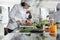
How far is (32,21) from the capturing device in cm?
82

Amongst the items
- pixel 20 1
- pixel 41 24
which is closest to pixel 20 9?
pixel 20 1

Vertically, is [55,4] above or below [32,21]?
above

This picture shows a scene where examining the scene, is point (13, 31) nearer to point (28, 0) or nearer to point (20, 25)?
point (20, 25)

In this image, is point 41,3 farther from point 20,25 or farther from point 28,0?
point 20,25

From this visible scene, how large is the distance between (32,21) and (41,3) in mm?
130

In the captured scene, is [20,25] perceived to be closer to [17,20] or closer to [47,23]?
[17,20]

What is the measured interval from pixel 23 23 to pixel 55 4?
239 millimetres

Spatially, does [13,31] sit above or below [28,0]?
below

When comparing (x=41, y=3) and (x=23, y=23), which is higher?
(x=41, y=3)

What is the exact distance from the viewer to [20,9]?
825 mm

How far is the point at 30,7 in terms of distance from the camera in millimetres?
822

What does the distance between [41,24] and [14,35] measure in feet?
0.62

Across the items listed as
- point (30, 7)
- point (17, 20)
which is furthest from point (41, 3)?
point (17, 20)

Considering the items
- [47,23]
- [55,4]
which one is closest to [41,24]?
[47,23]
